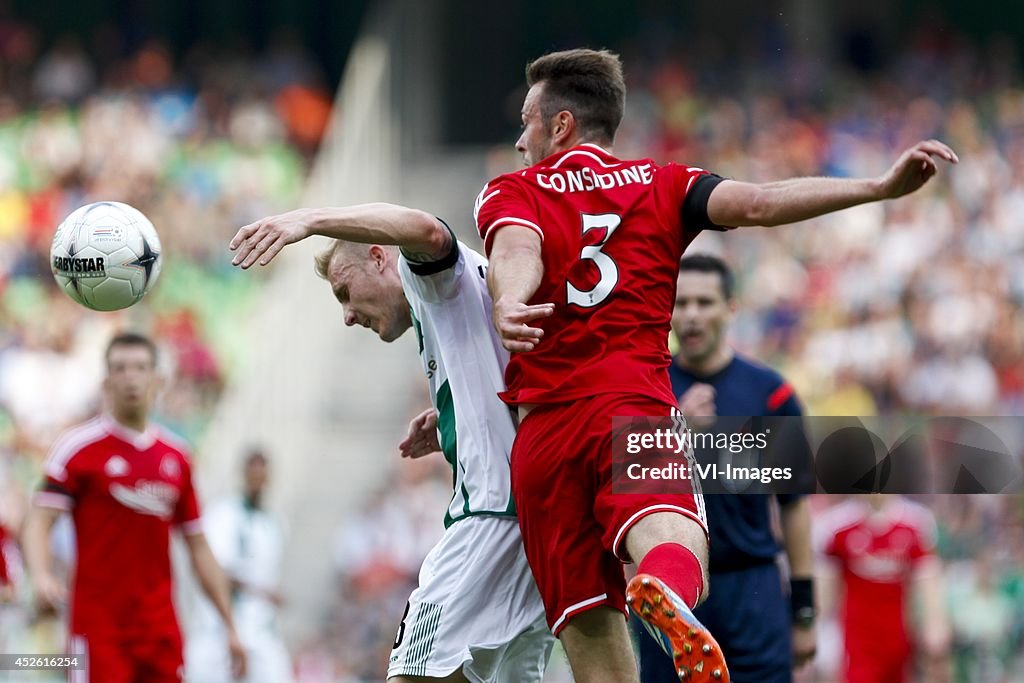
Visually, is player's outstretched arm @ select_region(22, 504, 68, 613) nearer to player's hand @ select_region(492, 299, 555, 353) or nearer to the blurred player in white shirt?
the blurred player in white shirt

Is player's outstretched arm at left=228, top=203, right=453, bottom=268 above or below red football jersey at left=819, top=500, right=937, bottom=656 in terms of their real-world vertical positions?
above

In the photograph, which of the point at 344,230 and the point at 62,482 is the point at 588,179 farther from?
the point at 62,482

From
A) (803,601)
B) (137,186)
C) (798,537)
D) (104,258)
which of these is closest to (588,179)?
(104,258)

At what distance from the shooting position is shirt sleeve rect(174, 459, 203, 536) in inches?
330

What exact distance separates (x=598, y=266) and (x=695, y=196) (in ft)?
1.29

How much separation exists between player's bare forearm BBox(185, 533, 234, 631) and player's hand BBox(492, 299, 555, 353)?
13.3 feet

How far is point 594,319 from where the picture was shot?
5.16 m

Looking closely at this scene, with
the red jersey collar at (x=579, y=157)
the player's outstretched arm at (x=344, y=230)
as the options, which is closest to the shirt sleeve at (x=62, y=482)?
the player's outstretched arm at (x=344, y=230)

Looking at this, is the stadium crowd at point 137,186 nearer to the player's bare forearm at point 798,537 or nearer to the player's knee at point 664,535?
the player's bare forearm at point 798,537

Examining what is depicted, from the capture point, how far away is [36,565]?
8008 millimetres

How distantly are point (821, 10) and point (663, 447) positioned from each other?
54.6 ft

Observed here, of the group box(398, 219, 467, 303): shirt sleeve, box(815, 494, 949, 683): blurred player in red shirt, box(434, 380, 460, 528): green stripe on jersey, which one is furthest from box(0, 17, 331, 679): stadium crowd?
box(398, 219, 467, 303): shirt sleeve

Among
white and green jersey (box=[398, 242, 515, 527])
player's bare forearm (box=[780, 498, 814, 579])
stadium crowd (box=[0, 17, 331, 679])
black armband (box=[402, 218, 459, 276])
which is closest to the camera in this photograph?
black armband (box=[402, 218, 459, 276])

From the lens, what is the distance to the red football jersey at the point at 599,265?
5156 mm
